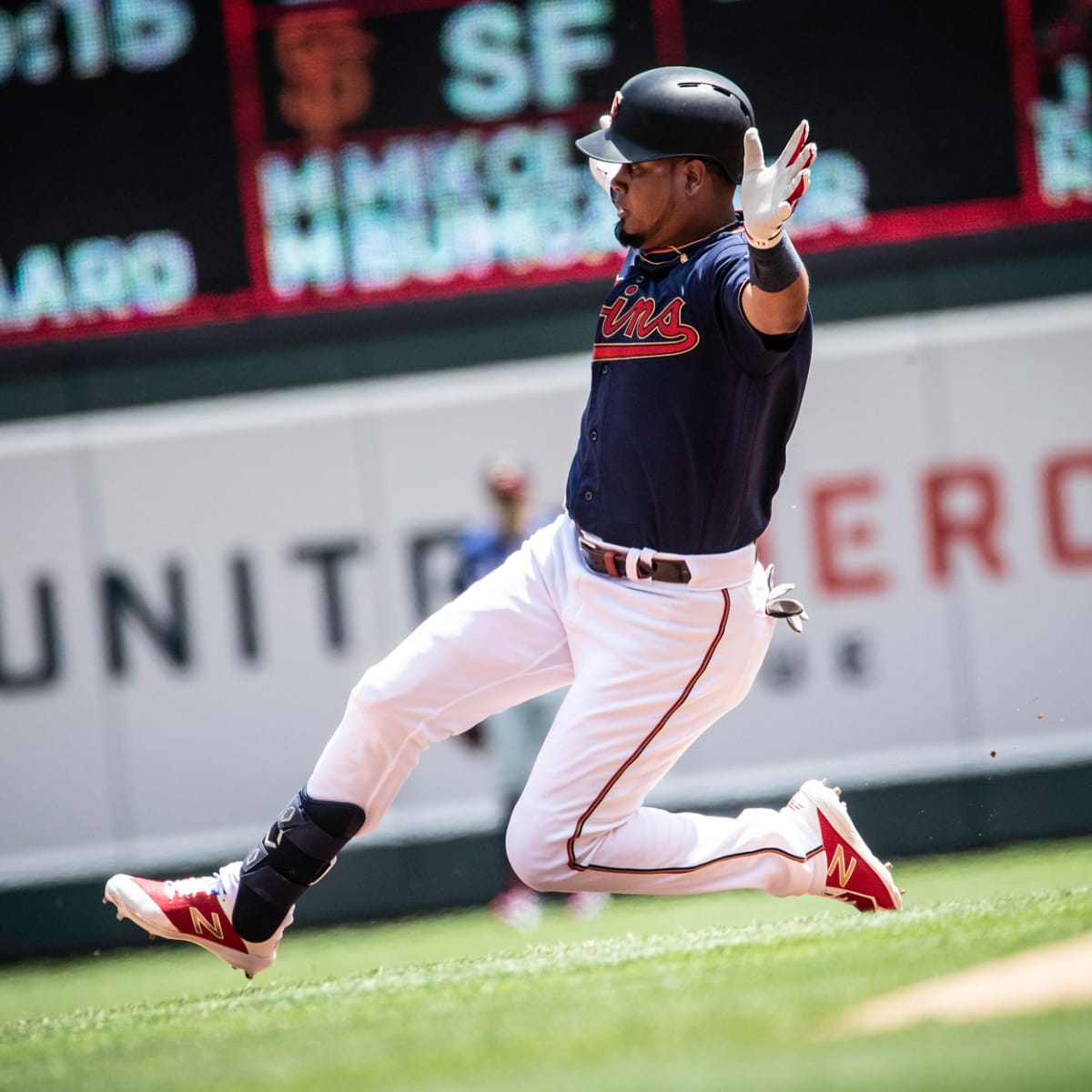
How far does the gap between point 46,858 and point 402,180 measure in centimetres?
316

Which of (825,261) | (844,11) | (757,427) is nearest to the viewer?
(757,427)

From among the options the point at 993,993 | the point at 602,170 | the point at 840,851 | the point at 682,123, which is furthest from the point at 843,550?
the point at 993,993

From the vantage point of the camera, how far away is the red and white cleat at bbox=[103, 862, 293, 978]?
359 cm

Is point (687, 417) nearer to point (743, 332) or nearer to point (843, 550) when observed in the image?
point (743, 332)

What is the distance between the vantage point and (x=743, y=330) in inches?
126

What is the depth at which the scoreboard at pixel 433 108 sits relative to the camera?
6.34m

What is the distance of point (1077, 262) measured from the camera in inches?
285

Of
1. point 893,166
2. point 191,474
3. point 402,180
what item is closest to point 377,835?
point 191,474

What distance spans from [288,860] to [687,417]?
1229mm

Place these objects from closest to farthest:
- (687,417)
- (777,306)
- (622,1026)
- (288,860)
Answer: (622,1026) < (777,306) < (687,417) < (288,860)

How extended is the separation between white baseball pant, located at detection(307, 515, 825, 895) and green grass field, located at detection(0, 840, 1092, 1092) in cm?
24

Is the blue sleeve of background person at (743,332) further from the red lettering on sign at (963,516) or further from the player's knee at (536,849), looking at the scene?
the red lettering on sign at (963,516)

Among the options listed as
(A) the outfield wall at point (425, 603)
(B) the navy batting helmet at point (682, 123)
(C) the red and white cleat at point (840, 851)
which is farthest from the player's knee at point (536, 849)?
(A) the outfield wall at point (425, 603)

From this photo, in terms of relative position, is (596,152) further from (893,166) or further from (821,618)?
(821,618)
